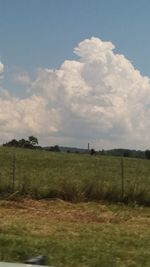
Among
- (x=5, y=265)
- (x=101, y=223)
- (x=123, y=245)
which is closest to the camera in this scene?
(x=5, y=265)

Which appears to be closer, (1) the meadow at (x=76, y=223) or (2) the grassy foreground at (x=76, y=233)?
(2) the grassy foreground at (x=76, y=233)

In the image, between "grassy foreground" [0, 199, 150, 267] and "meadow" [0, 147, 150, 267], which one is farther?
"meadow" [0, 147, 150, 267]

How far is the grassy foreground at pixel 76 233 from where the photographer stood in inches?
355

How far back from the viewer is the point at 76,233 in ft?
39.2

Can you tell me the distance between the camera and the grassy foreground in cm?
902

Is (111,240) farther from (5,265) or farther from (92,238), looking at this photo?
(5,265)

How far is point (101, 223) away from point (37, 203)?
3923mm

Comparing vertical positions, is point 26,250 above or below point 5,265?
below

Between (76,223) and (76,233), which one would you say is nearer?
(76,233)

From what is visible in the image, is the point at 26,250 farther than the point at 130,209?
No

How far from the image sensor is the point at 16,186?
1894 cm

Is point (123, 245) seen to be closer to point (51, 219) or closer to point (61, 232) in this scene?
point (61, 232)

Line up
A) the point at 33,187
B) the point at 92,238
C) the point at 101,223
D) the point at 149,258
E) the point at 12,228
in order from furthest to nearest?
the point at 33,187 < the point at 101,223 < the point at 12,228 < the point at 92,238 < the point at 149,258

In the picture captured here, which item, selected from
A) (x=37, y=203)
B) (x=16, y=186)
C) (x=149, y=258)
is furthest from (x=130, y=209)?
(x=149, y=258)
